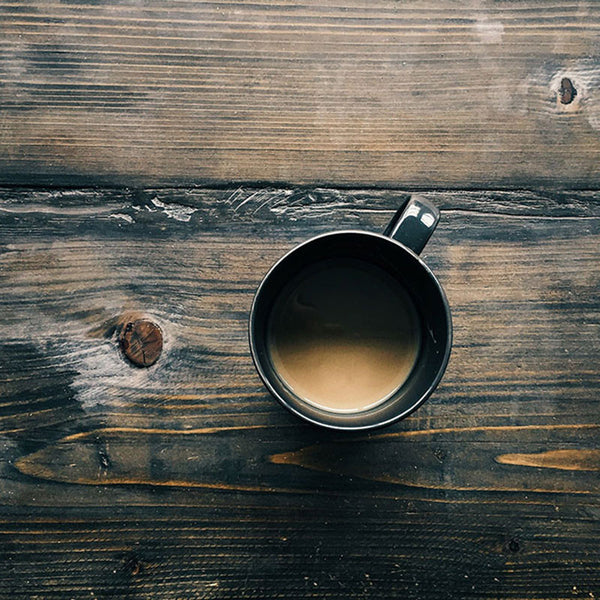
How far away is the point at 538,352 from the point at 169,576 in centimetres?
53

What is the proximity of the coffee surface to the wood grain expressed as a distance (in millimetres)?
128

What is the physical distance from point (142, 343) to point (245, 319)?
13cm

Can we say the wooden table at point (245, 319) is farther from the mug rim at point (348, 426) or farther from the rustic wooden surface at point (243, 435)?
the mug rim at point (348, 426)

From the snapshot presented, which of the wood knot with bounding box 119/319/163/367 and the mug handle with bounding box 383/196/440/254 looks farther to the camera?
the wood knot with bounding box 119/319/163/367

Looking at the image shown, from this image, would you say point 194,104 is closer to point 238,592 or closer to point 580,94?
point 580,94

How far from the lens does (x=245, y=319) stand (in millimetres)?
768

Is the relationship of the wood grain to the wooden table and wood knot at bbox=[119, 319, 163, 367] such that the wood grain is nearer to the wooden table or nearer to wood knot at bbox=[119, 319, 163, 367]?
the wooden table

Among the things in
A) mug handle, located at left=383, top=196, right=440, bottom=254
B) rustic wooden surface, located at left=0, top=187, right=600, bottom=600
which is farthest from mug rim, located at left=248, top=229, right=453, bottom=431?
rustic wooden surface, located at left=0, top=187, right=600, bottom=600

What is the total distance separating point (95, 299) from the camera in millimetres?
773

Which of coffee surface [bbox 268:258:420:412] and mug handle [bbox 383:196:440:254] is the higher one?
mug handle [bbox 383:196:440:254]

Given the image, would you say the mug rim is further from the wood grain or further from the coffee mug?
the wood grain

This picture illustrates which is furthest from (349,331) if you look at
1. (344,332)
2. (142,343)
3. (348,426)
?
(142,343)

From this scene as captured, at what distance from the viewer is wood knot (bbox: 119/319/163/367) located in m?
0.77

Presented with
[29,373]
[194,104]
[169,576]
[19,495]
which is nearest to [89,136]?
[194,104]
